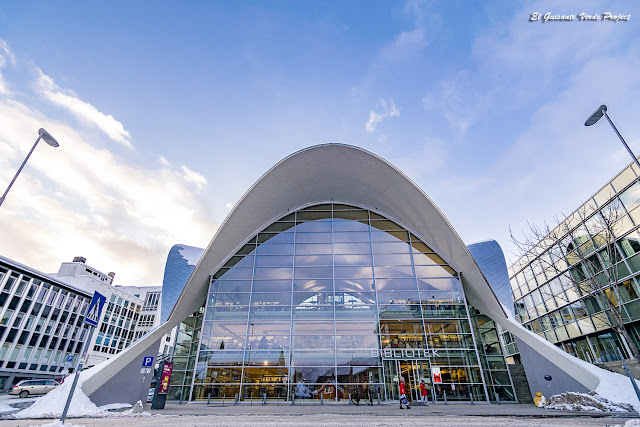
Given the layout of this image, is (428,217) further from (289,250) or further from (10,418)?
(10,418)

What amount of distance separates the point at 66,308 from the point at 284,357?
4374 cm

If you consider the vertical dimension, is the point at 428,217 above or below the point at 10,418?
above

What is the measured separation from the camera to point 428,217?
19484 millimetres

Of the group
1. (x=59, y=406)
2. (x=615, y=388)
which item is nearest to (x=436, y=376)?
(x=615, y=388)

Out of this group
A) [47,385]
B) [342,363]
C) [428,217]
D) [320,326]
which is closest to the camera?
[342,363]

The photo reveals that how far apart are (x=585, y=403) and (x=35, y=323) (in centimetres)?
5318

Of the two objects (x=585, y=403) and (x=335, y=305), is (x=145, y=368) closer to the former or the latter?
(x=335, y=305)

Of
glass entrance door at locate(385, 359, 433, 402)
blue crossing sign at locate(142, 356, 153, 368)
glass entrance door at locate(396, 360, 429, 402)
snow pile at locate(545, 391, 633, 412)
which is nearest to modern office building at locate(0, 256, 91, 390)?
blue crossing sign at locate(142, 356, 153, 368)

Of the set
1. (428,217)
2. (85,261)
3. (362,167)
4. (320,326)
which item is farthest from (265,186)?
(85,261)

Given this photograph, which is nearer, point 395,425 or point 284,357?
point 395,425

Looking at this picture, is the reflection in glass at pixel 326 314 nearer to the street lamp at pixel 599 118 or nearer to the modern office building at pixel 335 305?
the modern office building at pixel 335 305

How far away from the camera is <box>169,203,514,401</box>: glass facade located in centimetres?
1644

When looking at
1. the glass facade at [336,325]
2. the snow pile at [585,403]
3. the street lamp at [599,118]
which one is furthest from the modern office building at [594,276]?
the glass facade at [336,325]

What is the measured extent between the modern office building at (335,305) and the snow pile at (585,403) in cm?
86
